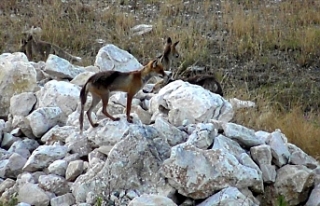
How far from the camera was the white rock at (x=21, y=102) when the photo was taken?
8242 millimetres

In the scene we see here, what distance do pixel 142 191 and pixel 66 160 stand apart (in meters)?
0.90

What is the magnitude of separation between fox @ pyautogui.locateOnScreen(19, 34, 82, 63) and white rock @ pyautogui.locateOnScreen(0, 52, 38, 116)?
3.16 m

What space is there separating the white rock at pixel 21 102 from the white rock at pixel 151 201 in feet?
8.73

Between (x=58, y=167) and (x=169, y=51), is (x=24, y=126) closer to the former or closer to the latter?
(x=58, y=167)

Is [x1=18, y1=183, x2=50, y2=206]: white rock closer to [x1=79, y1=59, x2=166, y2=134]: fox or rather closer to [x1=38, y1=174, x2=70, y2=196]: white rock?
[x1=38, y1=174, x2=70, y2=196]: white rock

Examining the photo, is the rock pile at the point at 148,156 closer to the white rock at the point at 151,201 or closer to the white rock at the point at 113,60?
the white rock at the point at 151,201

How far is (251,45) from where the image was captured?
551 inches

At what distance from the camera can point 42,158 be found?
704 cm

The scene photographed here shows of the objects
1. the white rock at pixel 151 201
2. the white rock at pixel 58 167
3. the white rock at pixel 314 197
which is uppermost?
the white rock at pixel 151 201

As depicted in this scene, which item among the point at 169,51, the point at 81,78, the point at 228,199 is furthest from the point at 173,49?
the point at 228,199

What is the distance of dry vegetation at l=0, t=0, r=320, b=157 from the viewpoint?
40.6 ft

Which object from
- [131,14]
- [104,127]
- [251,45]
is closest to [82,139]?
[104,127]

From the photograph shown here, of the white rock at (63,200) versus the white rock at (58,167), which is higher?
the white rock at (58,167)

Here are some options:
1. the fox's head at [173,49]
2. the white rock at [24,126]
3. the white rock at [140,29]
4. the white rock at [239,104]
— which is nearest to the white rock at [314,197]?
the white rock at [239,104]
